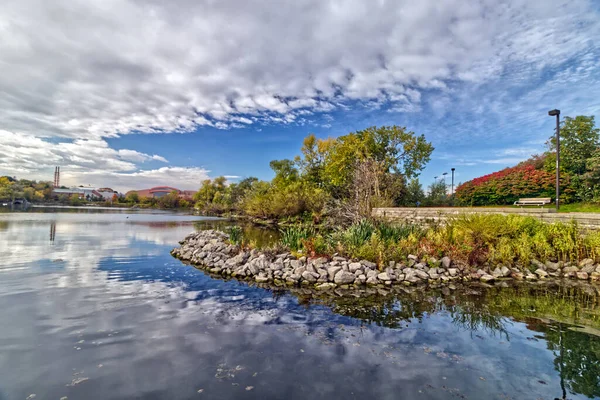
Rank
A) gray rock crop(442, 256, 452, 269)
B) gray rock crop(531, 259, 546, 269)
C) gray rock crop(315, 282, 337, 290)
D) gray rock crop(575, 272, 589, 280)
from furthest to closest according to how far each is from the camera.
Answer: gray rock crop(531, 259, 546, 269) < gray rock crop(442, 256, 452, 269) < gray rock crop(575, 272, 589, 280) < gray rock crop(315, 282, 337, 290)

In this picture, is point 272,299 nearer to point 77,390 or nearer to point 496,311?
point 77,390

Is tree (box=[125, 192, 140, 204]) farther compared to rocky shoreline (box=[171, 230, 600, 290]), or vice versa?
tree (box=[125, 192, 140, 204])

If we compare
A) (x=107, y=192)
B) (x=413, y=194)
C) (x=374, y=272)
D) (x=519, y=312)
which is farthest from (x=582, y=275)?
(x=107, y=192)

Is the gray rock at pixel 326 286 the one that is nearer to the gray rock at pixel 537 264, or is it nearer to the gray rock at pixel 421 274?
the gray rock at pixel 421 274

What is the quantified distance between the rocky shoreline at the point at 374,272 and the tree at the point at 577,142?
13.3 meters

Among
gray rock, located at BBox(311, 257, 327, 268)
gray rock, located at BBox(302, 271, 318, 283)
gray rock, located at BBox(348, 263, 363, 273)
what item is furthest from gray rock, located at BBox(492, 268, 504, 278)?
gray rock, located at BBox(302, 271, 318, 283)

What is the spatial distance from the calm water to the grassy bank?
5.69 feet

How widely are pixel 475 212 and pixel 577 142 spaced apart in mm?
14165

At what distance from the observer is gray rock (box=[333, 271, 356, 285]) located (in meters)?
7.62

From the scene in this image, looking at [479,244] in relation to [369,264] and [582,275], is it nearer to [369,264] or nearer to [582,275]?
[582,275]

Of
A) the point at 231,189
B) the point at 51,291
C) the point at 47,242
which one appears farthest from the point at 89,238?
the point at 231,189

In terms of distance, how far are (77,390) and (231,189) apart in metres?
56.0

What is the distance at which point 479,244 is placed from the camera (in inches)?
358

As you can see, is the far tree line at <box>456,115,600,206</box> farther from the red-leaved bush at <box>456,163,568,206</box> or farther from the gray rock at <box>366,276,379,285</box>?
the gray rock at <box>366,276,379,285</box>
